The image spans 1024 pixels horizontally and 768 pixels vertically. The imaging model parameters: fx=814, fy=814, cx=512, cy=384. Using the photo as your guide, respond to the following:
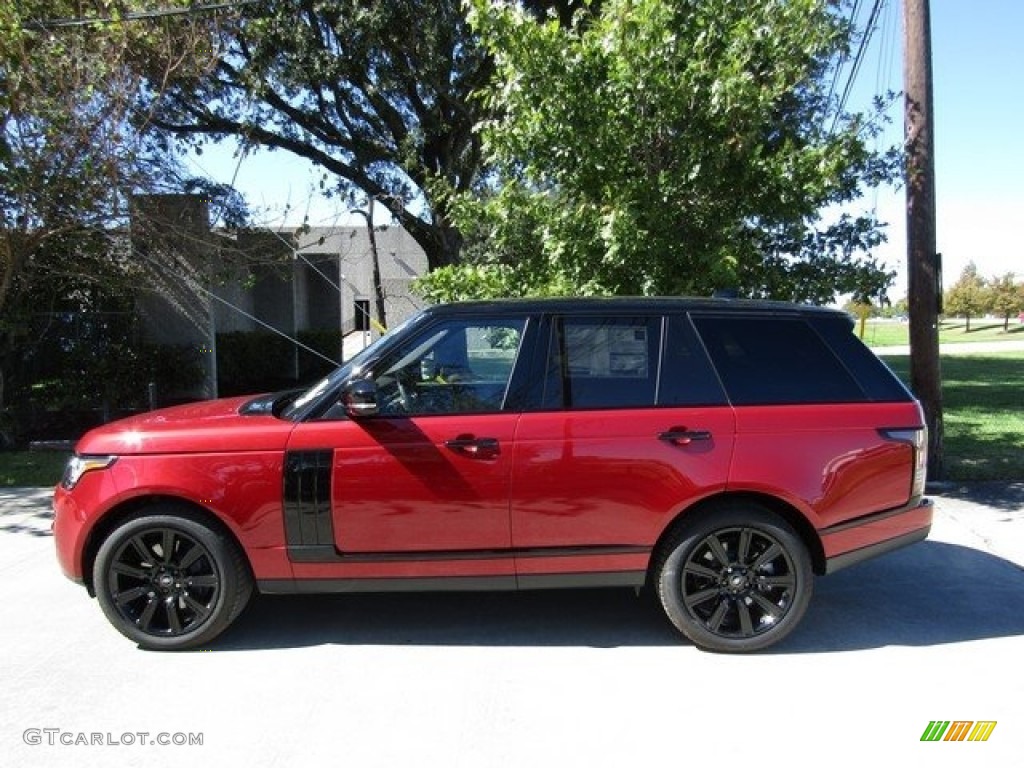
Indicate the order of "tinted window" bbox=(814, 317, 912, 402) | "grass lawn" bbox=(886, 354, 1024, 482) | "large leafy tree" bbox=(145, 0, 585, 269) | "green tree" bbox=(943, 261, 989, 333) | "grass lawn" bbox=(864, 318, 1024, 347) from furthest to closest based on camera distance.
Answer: "green tree" bbox=(943, 261, 989, 333) < "grass lawn" bbox=(864, 318, 1024, 347) < "large leafy tree" bbox=(145, 0, 585, 269) < "grass lawn" bbox=(886, 354, 1024, 482) < "tinted window" bbox=(814, 317, 912, 402)

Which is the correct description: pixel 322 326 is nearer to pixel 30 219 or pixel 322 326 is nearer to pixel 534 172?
pixel 30 219

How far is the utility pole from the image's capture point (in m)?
7.74

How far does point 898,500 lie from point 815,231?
3841 mm

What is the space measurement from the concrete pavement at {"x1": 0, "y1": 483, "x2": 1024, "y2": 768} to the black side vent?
2.25 ft

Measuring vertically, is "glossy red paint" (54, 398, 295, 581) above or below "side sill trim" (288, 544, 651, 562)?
above

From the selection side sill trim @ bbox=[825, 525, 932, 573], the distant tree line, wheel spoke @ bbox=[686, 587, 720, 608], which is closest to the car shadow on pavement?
wheel spoke @ bbox=[686, 587, 720, 608]

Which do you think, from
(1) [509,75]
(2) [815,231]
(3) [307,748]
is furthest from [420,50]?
(3) [307,748]

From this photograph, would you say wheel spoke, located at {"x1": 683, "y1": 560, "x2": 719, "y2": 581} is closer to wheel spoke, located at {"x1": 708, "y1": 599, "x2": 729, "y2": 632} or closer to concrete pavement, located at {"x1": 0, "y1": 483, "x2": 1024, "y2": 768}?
wheel spoke, located at {"x1": 708, "y1": 599, "x2": 729, "y2": 632}

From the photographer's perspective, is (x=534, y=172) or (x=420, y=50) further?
(x=420, y=50)

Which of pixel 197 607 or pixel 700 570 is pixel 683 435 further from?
pixel 197 607

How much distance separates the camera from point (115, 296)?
458 inches

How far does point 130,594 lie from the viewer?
4270 millimetres

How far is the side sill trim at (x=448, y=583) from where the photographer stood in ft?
13.9

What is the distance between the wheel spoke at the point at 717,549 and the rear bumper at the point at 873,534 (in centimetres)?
53
